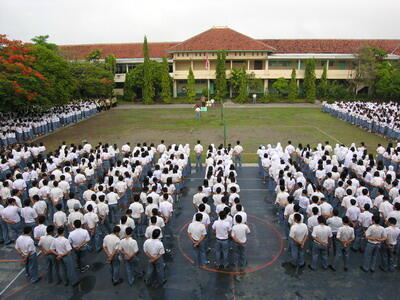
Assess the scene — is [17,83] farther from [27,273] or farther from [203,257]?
[203,257]

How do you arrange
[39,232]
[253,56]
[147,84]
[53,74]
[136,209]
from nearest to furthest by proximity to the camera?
[39,232]
[136,209]
[53,74]
[147,84]
[253,56]

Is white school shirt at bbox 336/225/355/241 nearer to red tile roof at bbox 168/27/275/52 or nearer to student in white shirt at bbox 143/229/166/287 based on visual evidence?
student in white shirt at bbox 143/229/166/287

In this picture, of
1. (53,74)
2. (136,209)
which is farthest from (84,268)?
(53,74)

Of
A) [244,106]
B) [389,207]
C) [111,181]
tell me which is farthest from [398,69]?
[111,181]

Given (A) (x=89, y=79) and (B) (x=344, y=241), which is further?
(A) (x=89, y=79)

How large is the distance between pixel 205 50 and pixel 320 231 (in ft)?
123

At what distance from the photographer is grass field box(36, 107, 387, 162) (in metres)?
20.7

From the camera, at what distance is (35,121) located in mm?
22875

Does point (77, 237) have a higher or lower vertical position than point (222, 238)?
higher

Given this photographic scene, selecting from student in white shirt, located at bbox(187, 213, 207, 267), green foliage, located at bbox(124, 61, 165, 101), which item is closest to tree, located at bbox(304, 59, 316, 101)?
green foliage, located at bbox(124, 61, 165, 101)

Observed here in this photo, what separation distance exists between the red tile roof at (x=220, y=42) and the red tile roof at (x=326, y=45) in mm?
2906

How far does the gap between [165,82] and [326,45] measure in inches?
887

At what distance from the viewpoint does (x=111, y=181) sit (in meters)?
10.1

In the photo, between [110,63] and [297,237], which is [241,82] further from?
[297,237]
